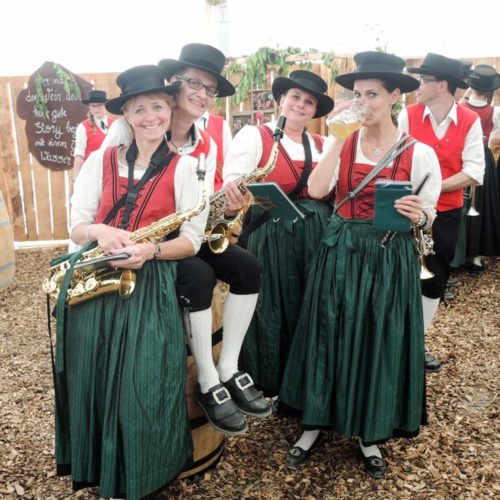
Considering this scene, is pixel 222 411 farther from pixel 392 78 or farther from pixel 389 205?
pixel 392 78

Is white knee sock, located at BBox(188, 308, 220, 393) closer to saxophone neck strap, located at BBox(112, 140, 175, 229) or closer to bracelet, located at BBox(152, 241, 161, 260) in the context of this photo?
bracelet, located at BBox(152, 241, 161, 260)

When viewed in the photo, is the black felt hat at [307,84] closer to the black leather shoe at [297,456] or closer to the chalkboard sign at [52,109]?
the black leather shoe at [297,456]

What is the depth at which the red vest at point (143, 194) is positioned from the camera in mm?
2107

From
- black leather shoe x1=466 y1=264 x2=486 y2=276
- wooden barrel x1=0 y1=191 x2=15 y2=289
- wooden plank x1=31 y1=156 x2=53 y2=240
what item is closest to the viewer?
wooden barrel x1=0 y1=191 x2=15 y2=289

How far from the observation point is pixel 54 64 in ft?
21.4

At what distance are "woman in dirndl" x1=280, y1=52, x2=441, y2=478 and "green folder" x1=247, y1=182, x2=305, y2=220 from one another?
0.63 ft

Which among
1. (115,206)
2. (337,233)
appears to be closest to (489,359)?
(337,233)

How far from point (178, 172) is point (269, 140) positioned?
30.3 inches

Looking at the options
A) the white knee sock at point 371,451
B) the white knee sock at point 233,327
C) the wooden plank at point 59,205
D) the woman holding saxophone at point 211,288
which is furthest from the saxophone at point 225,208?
the wooden plank at point 59,205

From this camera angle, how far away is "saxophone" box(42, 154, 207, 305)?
200cm

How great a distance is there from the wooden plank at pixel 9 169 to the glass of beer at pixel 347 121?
5.69m

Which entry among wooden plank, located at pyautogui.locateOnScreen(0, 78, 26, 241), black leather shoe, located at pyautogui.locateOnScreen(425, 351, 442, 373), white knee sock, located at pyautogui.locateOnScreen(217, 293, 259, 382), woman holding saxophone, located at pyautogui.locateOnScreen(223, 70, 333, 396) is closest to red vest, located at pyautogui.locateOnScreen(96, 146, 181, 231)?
white knee sock, located at pyautogui.locateOnScreen(217, 293, 259, 382)

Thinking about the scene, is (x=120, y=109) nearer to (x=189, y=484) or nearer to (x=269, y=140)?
(x=269, y=140)

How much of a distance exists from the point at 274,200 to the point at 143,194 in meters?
0.59
